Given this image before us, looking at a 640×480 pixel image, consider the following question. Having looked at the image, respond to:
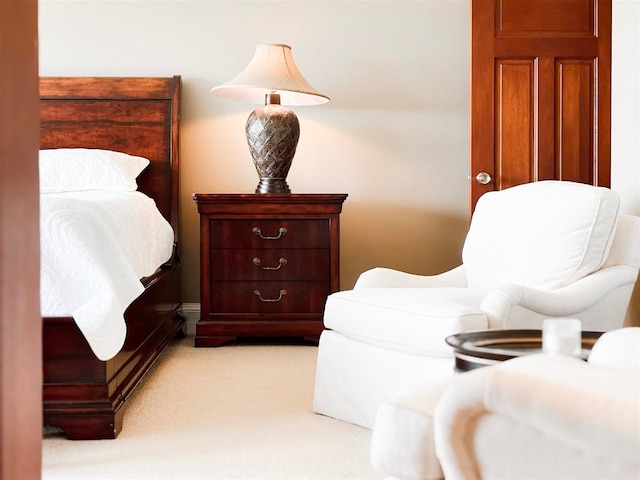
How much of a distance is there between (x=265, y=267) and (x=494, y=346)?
2.27 m

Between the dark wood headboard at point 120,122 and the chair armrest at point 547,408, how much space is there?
334 cm

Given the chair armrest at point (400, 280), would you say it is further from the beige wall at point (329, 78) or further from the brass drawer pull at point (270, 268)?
the beige wall at point (329, 78)

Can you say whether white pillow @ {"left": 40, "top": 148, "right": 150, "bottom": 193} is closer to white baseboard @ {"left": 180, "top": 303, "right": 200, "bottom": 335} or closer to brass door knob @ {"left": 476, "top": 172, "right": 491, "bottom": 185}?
white baseboard @ {"left": 180, "top": 303, "right": 200, "bottom": 335}

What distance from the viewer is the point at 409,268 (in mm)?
4324

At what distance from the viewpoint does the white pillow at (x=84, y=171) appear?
371cm

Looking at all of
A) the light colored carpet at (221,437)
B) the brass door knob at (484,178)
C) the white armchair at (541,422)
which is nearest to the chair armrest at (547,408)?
the white armchair at (541,422)

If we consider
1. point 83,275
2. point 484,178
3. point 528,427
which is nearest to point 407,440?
point 528,427

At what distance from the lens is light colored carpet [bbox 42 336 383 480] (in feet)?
6.64

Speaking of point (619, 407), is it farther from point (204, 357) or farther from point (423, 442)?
point (204, 357)

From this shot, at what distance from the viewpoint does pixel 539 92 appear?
367cm

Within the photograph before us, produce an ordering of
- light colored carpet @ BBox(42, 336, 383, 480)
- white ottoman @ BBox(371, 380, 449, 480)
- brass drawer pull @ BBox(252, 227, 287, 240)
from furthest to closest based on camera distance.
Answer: brass drawer pull @ BBox(252, 227, 287, 240) → light colored carpet @ BBox(42, 336, 383, 480) → white ottoman @ BBox(371, 380, 449, 480)

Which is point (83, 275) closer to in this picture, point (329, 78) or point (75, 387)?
point (75, 387)

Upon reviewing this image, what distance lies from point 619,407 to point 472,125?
301 centimetres

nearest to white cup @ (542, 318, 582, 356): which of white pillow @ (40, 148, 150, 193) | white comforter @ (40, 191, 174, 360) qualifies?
white comforter @ (40, 191, 174, 360)
